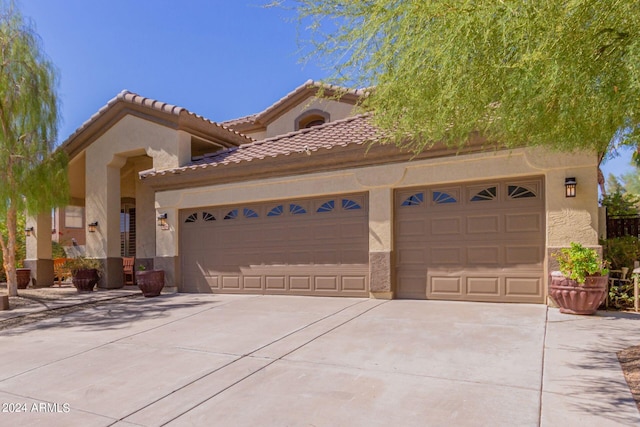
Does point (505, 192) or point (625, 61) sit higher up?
point (625, 61)

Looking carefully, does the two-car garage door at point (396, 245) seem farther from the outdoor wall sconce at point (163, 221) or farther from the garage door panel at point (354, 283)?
the outdoor wall sconce at point (163, 221)

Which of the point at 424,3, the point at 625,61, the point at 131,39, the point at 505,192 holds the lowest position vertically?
the point at 505,192

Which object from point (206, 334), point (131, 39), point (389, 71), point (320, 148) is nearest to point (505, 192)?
point (320, 148)

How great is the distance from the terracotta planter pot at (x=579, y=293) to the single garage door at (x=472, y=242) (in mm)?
829

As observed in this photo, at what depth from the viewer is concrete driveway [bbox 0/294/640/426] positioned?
3816 millimetres

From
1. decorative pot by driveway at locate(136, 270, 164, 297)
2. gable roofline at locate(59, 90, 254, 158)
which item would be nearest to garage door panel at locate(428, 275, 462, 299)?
decorative pot by driveway at locate(136, 270, 164, 297)

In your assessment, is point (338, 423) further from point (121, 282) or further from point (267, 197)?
point (121, 282)

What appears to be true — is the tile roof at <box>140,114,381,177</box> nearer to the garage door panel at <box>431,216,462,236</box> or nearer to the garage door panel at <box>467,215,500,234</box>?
the garage door panel at <box>431,216,462,236</box>

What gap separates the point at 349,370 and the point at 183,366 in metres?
2.13

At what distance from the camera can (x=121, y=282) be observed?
1427cm

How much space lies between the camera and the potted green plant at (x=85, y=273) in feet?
43.5

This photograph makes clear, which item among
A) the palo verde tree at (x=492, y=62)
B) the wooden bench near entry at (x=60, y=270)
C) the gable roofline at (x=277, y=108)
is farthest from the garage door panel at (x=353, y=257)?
the wooden bench near entry at (x=60, y=270)

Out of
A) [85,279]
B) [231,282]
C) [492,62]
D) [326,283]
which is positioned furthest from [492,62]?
[85,279]

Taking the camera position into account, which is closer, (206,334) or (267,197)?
(206,334)
